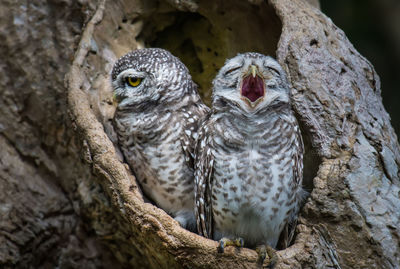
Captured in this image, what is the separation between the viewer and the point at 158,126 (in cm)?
324

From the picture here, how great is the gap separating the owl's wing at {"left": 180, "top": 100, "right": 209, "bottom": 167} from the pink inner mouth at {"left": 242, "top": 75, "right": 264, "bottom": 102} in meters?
0.53

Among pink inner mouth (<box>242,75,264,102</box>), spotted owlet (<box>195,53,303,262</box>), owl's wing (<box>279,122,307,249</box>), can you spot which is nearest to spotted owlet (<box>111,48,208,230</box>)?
spotted owlet (<box>195,53,303,262</box>)

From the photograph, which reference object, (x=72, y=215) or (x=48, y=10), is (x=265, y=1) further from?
(x=72, y=215)

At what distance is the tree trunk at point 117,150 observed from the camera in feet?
9.04

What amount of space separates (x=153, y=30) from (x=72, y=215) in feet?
5.40

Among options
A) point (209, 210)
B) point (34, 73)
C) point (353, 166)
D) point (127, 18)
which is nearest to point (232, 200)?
point (209, 210)

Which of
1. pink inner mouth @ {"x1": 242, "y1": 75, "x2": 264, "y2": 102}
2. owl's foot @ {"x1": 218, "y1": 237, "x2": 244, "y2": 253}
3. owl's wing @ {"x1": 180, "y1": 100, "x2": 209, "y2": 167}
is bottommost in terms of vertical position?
owl's foot @ {"x1": 218, "y1": 237, "x2": 244, "y2": 253}

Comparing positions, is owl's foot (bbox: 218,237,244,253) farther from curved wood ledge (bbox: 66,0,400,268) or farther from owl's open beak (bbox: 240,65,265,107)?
owl's open beak (bbox: 240,65,265,107)

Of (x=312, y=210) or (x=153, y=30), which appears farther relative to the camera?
(x=153, y=30)

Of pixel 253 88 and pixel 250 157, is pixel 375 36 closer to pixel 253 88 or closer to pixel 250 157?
pixel 253 88

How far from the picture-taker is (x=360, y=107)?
3031 millimetres

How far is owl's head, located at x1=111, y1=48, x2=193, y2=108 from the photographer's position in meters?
3.28

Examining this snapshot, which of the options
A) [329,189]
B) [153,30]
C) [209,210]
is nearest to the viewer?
[329,189]

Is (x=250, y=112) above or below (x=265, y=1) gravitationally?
below
